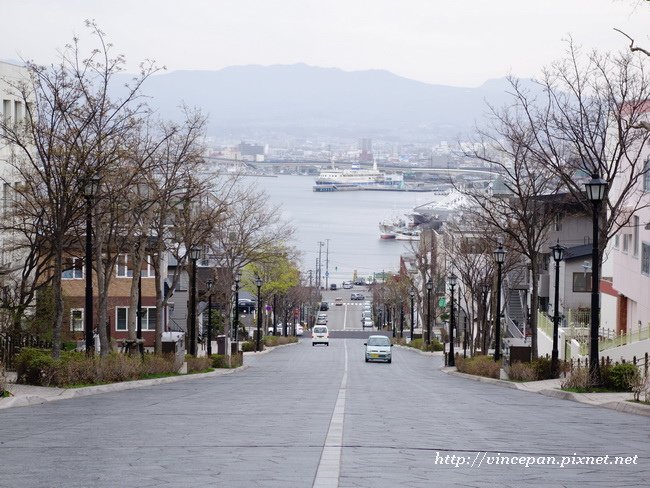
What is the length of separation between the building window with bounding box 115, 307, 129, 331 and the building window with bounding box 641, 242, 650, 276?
114ft

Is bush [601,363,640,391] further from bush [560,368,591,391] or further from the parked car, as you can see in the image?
the parked car

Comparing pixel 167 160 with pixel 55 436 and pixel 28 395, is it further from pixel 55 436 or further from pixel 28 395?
pixel 55 436

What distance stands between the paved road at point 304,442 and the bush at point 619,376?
2.79 m

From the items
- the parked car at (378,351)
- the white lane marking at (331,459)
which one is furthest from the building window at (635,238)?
the white lane marking at (331,459)

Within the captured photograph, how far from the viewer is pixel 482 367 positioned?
1527 inches

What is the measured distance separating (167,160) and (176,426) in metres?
23.4

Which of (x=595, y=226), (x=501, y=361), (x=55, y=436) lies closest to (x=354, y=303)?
(x=501, y=361)

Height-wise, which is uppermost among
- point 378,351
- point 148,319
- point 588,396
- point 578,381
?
point 578,381

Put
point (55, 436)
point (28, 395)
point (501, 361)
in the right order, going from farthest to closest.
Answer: point (501, 361) < point (28, 395) < point (55, 436)

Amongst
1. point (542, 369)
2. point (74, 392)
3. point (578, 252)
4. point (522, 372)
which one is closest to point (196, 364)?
point (522, 372)

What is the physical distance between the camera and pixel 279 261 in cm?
7831

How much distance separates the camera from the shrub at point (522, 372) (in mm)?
32625

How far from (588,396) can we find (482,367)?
48.6ft

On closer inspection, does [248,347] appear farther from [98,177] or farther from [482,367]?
[98,177]
